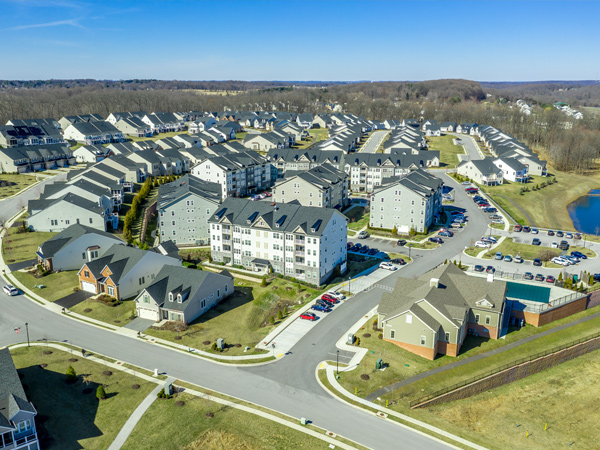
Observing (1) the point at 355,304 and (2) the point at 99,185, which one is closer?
(1) the point at 355,304

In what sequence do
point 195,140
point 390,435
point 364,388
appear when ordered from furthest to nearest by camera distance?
point 195,140, point 364,388, point 390,435

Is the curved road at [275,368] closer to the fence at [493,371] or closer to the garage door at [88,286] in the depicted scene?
the fence at [493,371]

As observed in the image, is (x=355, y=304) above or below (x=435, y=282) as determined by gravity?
below

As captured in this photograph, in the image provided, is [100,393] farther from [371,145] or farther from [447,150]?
[447,150]

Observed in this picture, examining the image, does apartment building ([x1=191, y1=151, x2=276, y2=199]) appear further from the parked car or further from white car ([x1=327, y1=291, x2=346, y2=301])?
the parked car

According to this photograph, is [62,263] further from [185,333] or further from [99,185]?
[99,185]

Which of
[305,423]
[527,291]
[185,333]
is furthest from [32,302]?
[527,291]

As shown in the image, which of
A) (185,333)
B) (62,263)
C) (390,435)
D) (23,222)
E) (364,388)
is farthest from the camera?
(23,222)

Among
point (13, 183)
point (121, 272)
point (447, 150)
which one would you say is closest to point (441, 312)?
point (121, 272)
